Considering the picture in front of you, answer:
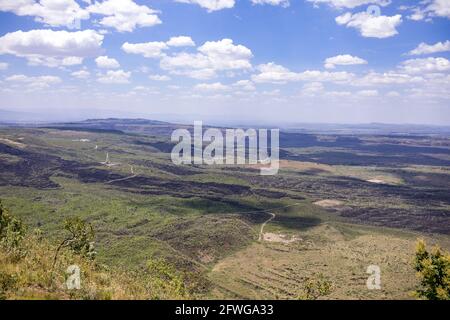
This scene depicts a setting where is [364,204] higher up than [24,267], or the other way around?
[24,267]

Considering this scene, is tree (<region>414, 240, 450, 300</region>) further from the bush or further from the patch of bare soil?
the patch of bare soil

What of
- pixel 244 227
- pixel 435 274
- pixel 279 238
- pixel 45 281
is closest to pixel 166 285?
pixel 45 281

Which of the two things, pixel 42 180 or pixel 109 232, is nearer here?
pixel 109 232

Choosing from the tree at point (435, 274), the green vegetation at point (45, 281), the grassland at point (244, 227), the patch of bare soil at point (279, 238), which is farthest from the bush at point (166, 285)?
the patch of bare soil at point (279, 238)

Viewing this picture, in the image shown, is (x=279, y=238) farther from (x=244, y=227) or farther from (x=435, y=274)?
(x=435, y=274)

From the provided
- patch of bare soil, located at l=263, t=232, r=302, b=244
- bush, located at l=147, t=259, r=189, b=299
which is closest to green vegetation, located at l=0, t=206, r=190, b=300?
bush, located at l=147, t=259, r=189, b=299

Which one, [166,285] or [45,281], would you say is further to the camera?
[166,285]

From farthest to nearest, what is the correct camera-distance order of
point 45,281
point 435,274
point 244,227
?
point 244,227, point 435,274, point 45,281

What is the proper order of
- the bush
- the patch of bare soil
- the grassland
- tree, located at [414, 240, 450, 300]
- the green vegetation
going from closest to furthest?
the green vegetation → the bush → tree, located at [414, 240, 450, 300] → the grassland → the patch of bare soil
